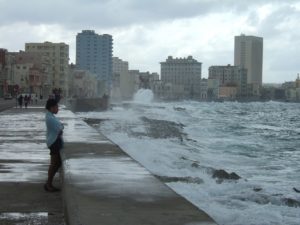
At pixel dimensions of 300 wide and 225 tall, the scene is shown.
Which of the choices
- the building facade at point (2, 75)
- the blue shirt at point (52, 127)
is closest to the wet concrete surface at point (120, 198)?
the blue shirt at point (52, 127)

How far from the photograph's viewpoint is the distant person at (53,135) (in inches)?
343

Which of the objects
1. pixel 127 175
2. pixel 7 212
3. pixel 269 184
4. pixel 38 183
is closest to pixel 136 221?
pixel 7 212

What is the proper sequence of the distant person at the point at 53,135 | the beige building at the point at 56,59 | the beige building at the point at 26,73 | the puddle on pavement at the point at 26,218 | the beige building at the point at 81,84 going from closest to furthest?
the puddle on pavement at the point at 26,218 → the distant person at the point at 53,135 → the beige building at the point at 26,73 → the beige building at the point at 56,59 → the beige building at the point at 81,84

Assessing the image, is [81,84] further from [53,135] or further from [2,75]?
[53,135]

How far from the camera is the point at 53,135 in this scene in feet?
28.9

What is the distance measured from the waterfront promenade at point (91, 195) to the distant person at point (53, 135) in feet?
0.65

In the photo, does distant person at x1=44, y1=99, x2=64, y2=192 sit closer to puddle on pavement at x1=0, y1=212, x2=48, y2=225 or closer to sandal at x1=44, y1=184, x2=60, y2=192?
sandal at x1=44, y1=184, x2=60, y2=192

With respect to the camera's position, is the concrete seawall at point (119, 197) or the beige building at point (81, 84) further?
the beige building at point (81, 84)

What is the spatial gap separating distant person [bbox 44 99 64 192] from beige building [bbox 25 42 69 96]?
463ft

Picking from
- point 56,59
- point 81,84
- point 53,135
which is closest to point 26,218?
point 53,135

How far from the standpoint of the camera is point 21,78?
122 meters

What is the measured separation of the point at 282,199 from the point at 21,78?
11259 centimetres

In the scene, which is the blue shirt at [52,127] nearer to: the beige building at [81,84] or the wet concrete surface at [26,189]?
the wet concrete surface at [26,189]

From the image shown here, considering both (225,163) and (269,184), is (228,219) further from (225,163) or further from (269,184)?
(225,163)
